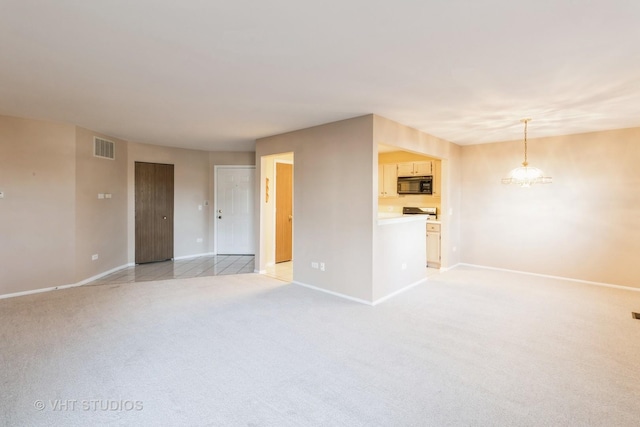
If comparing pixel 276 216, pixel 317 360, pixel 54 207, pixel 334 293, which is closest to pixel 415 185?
pixel 276 216

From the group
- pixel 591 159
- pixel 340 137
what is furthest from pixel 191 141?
pixel 591 159

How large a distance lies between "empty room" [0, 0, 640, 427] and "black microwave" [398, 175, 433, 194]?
45mm

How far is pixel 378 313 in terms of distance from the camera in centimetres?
376

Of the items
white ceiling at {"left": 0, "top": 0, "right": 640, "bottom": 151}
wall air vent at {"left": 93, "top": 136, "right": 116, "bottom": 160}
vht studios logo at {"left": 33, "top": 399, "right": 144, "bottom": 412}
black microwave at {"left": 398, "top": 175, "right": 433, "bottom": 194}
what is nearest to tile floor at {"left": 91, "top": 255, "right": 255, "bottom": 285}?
wall air vent at {"left": 93, "top": 136, "right": 116, "bottom": 160}

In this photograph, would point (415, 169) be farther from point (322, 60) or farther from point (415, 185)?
point (322, 60)

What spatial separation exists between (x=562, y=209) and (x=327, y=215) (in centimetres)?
416

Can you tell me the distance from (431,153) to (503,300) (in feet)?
8.46

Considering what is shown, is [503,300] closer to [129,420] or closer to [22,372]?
[129,420]

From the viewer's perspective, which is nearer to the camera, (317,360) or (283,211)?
(317,360)

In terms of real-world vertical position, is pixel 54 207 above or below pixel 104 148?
below

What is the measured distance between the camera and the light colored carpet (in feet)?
6.63

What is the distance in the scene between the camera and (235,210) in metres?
7.57

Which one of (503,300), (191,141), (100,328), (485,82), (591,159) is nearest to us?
(485,82)

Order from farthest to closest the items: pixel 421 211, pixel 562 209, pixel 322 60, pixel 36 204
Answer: pixel 421 211, pixel 562 209, pixel 36 204, pixel 322 60
